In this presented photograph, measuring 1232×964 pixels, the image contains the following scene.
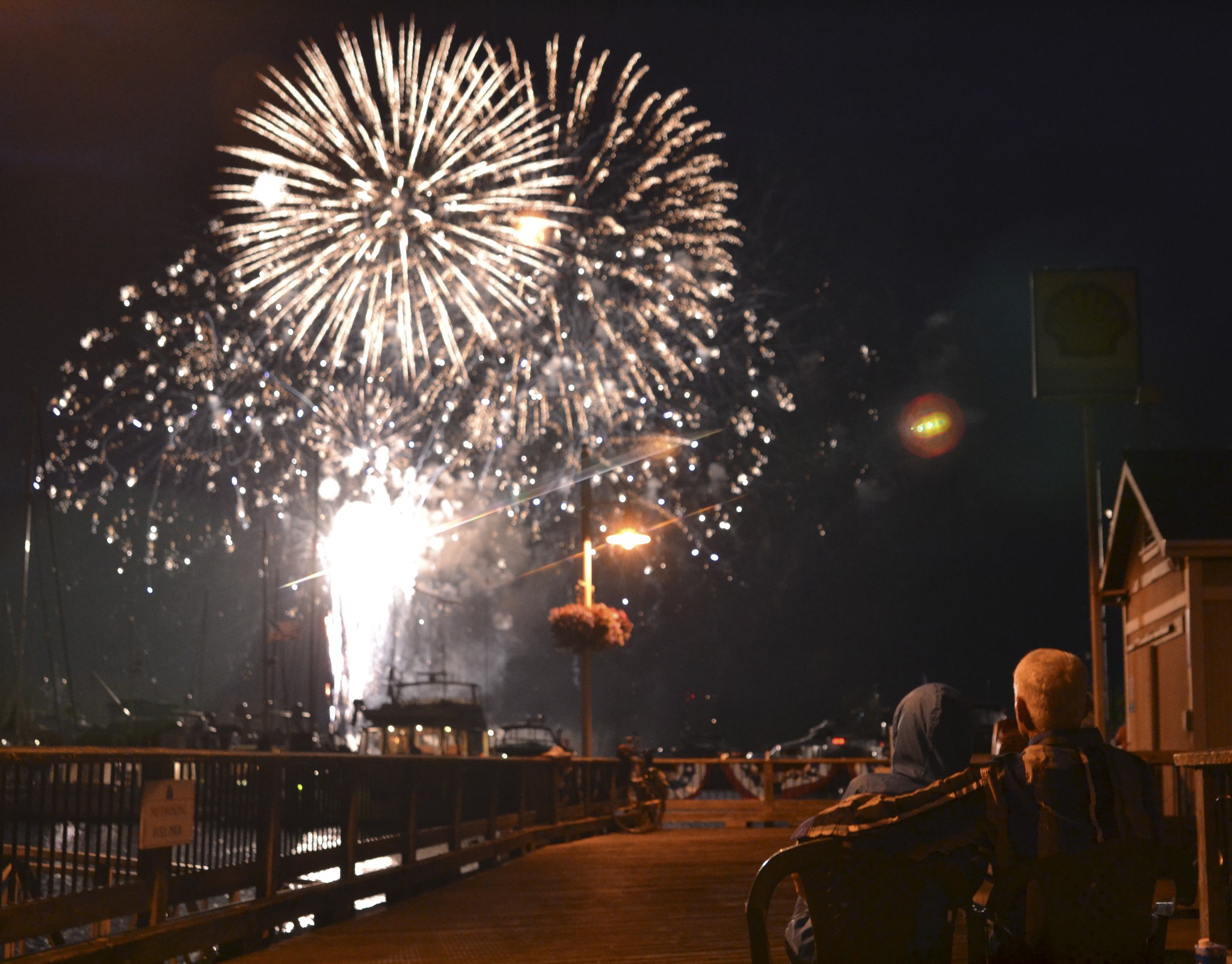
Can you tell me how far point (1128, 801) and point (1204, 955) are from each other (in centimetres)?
147

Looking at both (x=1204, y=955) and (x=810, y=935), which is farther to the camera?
(x=1204, y=955)

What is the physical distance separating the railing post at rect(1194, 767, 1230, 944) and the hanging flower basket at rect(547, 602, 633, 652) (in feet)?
57.9

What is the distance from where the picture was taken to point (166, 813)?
7.59 meters

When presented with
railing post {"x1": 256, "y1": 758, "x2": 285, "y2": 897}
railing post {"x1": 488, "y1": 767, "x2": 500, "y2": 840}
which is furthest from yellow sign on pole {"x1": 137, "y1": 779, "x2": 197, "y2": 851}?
railing post {"x1": 488, "y1": 767, "x2": 500, "y2": 840}

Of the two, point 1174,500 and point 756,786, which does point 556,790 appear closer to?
point 1174,500

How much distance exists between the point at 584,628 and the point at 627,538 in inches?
94.9

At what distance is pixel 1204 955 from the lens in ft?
14.4

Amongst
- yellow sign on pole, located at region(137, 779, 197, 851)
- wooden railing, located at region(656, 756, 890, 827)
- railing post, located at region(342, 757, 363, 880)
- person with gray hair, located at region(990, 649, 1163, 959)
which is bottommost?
wooden railing, located at region(656, 756, 890, 827)

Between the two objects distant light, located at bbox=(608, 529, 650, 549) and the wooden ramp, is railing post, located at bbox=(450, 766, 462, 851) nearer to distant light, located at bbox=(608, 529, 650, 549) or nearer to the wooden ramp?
the wooden ramp

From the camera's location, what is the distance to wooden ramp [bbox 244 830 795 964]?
26.1 ft

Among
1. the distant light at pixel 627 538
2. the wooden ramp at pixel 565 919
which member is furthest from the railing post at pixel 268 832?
the distant light at pixel 627 538

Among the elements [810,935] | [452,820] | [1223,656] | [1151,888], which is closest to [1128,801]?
[1151,888]

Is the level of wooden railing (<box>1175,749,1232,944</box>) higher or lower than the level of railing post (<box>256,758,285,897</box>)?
higher

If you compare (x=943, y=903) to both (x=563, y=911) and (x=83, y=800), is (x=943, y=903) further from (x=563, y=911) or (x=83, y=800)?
(x=563, y=911)
